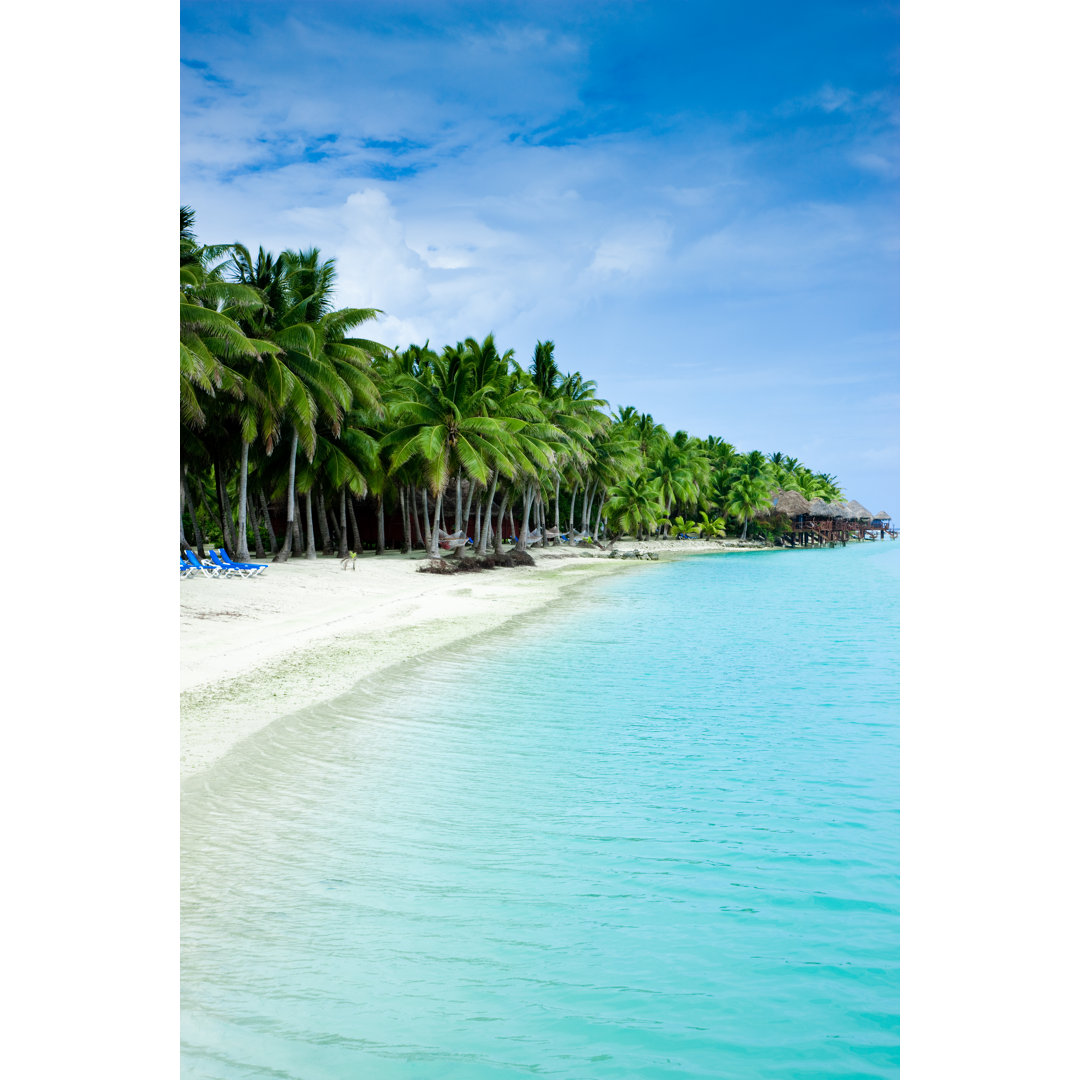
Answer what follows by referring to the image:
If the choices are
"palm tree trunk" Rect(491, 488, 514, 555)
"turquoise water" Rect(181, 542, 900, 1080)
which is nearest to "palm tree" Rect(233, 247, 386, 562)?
"palm tree trunk" Rect(491, 488, 514, 555)

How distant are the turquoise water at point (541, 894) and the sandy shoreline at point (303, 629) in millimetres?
532

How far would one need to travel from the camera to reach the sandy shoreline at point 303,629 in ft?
21.9

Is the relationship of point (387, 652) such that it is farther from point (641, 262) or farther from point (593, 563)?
point (593, 563)

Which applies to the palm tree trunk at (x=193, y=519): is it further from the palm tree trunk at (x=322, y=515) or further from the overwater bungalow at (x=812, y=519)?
the overwater bungalow at (x=812, y=519)

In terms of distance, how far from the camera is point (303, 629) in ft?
36.2

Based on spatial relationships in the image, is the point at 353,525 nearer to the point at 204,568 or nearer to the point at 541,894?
the point at 204,568

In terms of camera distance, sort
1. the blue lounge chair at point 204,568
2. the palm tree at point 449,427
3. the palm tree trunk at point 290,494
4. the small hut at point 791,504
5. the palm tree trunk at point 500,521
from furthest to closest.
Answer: the small hut at point 791,504, the palm tree trunk at point 500,521, the palm tree at point 449,427, the palm tree trunk at point 290,494, the blue lounge chair at point 204,568

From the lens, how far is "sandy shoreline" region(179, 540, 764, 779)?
21.9 feet

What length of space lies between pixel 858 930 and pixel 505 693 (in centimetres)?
479

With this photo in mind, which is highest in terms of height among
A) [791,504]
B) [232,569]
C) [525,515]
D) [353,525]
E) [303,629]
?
[791,504]

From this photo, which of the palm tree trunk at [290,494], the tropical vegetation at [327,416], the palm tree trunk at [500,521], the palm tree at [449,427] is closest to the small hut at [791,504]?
the tropical vegetation at [327,416]

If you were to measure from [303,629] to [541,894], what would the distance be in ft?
26.7

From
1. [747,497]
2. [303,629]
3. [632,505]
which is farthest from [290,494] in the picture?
[747,497]
